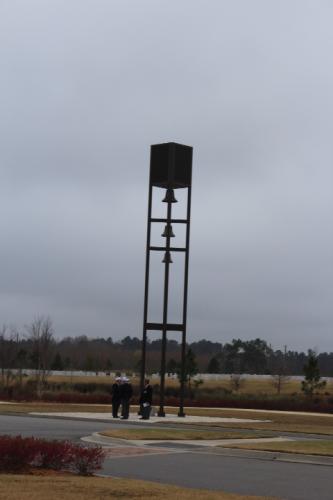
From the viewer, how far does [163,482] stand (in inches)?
547

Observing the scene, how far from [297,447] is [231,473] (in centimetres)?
466

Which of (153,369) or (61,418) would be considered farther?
(153,369)

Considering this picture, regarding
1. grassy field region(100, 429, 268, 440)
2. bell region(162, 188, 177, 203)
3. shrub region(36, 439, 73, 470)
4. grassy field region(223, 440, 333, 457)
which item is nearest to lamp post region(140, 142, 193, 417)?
bell region(162, 188, 177, 203)

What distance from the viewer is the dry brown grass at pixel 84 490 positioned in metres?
10.8

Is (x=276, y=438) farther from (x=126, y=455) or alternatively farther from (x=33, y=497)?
(x=33, y=497)

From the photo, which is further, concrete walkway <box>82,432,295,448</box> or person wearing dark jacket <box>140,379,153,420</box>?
person wearing dark jacket <box>140,379,153,420</box>

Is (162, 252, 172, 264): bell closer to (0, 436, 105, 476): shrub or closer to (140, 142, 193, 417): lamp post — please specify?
(140, 142, 193, 417): lamp post

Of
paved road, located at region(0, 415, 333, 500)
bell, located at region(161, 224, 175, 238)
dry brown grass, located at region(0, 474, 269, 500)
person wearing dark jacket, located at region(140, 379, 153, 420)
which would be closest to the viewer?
dry brown grass, located at region(0, 474, 269, 500)

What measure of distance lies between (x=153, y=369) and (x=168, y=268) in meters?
76.7

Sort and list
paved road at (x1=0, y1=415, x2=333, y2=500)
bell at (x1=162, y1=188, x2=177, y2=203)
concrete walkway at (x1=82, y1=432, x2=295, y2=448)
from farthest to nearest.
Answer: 1. bell at (x1=162, y1=188, x2=177, y2=203)
2. concrete walkway at (x1=82, y1=432, x2=295, y2=448)
3. paved road at (x1=0, y1=415, x2=333, y2=500)

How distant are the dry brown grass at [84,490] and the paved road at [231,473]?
4.47 ft

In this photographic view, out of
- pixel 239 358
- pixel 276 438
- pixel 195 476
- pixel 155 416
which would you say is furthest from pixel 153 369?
pixel 195 476

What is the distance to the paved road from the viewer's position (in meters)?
13.4

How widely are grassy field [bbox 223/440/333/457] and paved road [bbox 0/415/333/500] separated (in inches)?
43.4
